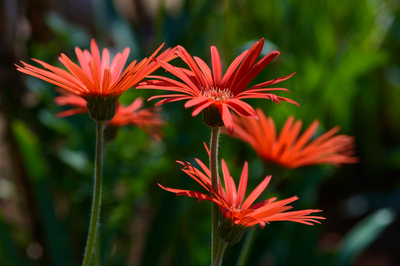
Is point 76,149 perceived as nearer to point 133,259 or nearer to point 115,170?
point 115,170

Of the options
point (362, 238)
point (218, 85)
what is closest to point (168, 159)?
point (362, 238)

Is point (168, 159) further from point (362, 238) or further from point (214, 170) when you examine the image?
point (214, 170)

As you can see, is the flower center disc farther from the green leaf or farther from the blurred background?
the green leaf

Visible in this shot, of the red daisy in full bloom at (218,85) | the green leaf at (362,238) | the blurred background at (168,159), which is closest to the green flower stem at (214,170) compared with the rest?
the red daisy in full bloom at (218,85)

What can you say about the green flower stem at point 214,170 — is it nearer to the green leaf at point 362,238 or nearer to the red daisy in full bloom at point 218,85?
the red daisy in full bloom at point 218,85

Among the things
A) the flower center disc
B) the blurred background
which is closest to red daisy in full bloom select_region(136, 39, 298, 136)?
the flower center disc

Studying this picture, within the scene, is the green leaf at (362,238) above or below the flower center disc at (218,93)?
below


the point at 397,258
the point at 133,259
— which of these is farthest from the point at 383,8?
the point at 133,259
